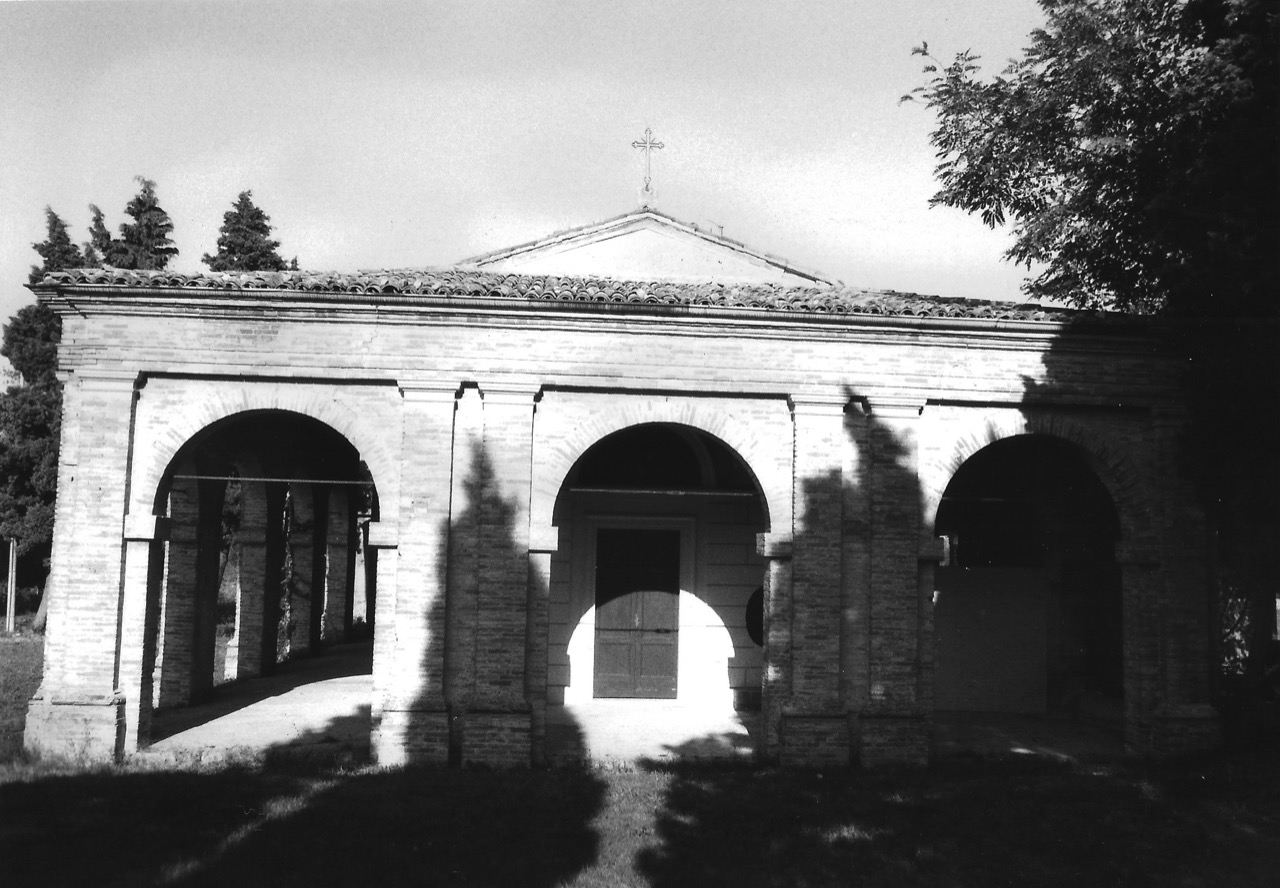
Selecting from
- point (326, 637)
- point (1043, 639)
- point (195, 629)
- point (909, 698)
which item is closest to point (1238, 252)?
point (909, 698)

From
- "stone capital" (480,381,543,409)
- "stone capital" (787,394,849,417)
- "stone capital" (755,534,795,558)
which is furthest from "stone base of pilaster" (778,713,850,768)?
"stone capital" (480,381,543,409)

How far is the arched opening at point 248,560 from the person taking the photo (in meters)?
11.7

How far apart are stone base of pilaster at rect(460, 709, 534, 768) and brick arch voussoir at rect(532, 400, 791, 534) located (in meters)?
2.02

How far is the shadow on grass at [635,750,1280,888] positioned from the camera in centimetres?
697

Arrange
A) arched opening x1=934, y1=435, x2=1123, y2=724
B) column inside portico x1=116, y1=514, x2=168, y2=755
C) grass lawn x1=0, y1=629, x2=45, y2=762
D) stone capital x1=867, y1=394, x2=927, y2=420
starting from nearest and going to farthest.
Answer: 1. grass lawn x1=0, y1=629, x2=45, y2=762
2. column inside portico x1=116, y1=514, x2=168, y2=755
3. stone capital x1=867, y1=394, x2=927, y2=420
4. arched opening x1=934, y1=435, x2=1123, y2=724

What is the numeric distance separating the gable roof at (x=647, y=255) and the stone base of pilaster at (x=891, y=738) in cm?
730

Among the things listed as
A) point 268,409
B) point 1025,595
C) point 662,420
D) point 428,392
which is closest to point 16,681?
point 268,409

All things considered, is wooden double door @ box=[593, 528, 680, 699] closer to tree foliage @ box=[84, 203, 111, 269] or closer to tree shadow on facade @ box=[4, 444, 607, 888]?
tree shadow on facade @ box=[4, 444, 607, 888]

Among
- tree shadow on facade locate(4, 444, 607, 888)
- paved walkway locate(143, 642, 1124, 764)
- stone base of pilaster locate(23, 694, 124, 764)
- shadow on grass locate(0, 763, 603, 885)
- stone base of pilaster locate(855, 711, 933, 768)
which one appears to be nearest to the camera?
shadow on grass locate(0, 763, 603, 885)

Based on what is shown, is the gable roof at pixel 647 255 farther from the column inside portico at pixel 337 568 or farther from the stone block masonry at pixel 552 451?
the column inside portico at pixel 337 568

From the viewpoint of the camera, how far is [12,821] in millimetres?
7430

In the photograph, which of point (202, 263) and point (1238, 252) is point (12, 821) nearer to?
point (1238, 252)

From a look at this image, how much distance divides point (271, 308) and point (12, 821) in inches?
193

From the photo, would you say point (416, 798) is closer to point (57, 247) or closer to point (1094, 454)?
point (1094, 454)
